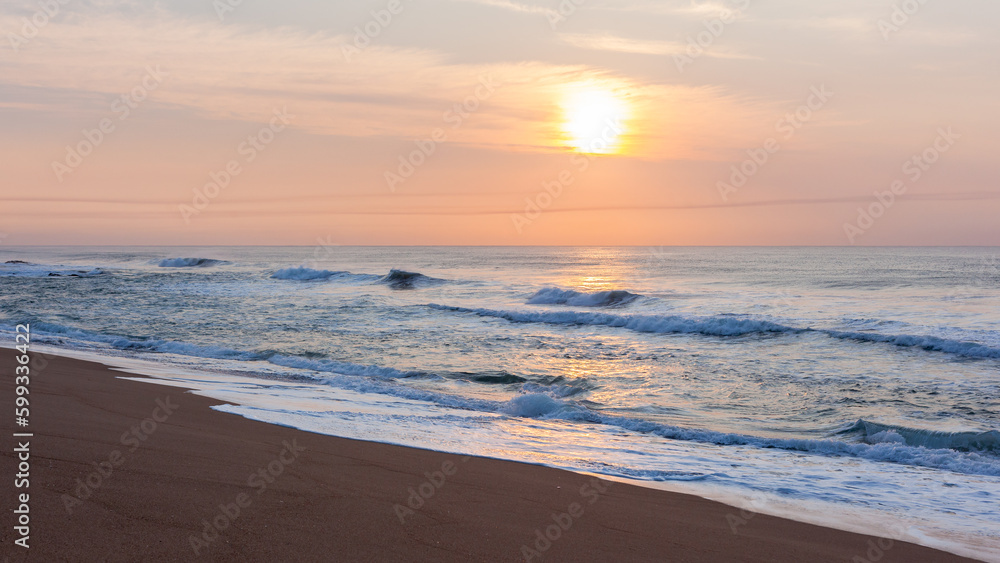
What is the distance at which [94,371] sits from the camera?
32.4ft

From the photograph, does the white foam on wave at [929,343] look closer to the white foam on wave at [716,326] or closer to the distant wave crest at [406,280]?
the white foam on wave at [716,326]

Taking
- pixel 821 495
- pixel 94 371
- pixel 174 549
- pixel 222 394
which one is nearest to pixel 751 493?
pixel 821 495

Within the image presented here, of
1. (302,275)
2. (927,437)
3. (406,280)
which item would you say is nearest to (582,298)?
(406,280)

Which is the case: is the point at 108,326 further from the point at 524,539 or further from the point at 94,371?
the point at 524,539

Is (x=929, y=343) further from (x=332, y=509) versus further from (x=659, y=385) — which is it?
(x=332, y=509)

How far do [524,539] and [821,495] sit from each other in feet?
11.4

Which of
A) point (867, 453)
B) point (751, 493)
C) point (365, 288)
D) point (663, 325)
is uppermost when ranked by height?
point (365, 288)

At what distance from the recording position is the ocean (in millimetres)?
6391

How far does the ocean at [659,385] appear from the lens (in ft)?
21.0

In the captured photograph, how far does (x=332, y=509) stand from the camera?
13.6 feet

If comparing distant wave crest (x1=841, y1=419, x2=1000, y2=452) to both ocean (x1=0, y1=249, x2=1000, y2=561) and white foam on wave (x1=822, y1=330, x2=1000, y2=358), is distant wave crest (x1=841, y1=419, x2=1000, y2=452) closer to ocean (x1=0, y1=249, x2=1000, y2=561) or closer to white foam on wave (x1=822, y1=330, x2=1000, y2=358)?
ocean (x1=0, y1=249, x2=1000, y2=561)

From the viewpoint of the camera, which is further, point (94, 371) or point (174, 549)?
point (94, 371)

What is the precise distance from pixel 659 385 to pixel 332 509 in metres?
9.19

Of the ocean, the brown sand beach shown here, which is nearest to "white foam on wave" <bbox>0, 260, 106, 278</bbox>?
the ocean
